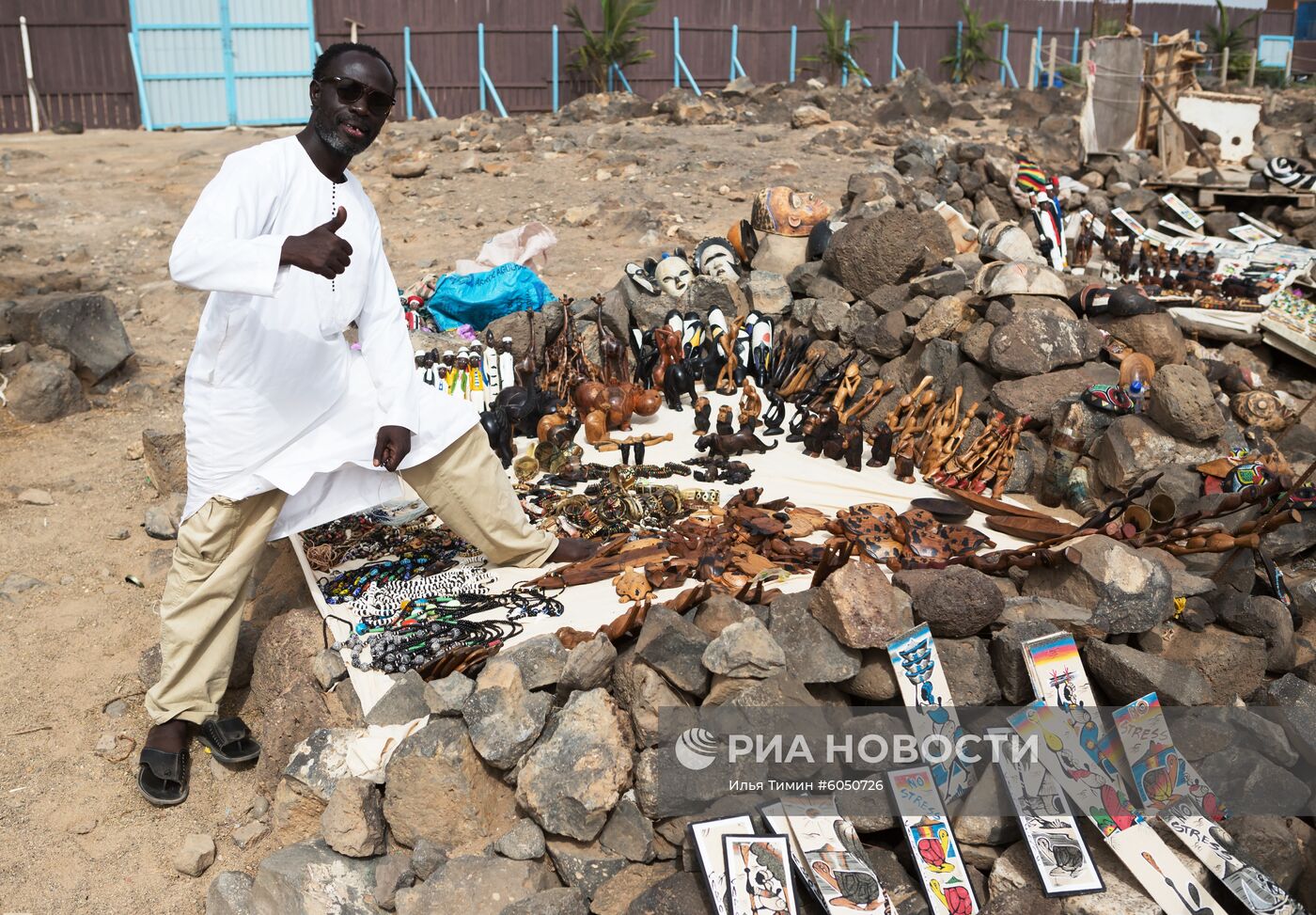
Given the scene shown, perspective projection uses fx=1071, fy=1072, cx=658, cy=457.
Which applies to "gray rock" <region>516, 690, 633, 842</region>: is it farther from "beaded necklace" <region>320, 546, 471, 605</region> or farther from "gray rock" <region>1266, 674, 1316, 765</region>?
"gray rock" <region>1266, 674, 1316, 765</region>

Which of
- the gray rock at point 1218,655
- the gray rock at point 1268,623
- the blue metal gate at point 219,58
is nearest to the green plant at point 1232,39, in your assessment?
the blue metal gate at point 219,58

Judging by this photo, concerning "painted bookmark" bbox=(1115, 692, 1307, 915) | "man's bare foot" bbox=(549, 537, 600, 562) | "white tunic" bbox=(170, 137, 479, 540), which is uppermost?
"white tunic" bbox=(170, 137, 479, 540)

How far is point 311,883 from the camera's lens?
3041 millimetres

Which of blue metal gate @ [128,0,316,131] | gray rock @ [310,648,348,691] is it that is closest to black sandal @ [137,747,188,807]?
gray rock @ [310,648,348,691]

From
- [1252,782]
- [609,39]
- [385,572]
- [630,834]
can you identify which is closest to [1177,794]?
[1252,782]

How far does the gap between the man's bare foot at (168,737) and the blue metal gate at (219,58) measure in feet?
46.2

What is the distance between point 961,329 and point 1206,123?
8349mm

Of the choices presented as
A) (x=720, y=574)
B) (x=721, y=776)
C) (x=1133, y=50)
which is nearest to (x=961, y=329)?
(x=720, y=574)

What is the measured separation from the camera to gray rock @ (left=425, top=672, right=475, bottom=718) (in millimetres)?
3307

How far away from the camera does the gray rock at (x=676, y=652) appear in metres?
3.22

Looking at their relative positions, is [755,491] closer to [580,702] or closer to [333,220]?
[580,702]

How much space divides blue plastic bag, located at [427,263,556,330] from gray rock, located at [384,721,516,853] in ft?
12.8

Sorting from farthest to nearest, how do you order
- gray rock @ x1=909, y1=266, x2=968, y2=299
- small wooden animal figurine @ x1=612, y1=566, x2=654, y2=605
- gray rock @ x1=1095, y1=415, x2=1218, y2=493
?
gray rock @ x1=909, y1=266, x2=968, y2=299 < gray rock @ x1=1095, y1=415, x2=1218, y2=493 < small wooden animal figurine @ x1=612, y1=566, x2=654, y2=605

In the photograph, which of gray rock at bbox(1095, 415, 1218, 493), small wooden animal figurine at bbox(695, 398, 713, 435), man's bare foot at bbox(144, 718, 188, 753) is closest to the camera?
man's bare foot at bbox(144, 718, 188, 753)
